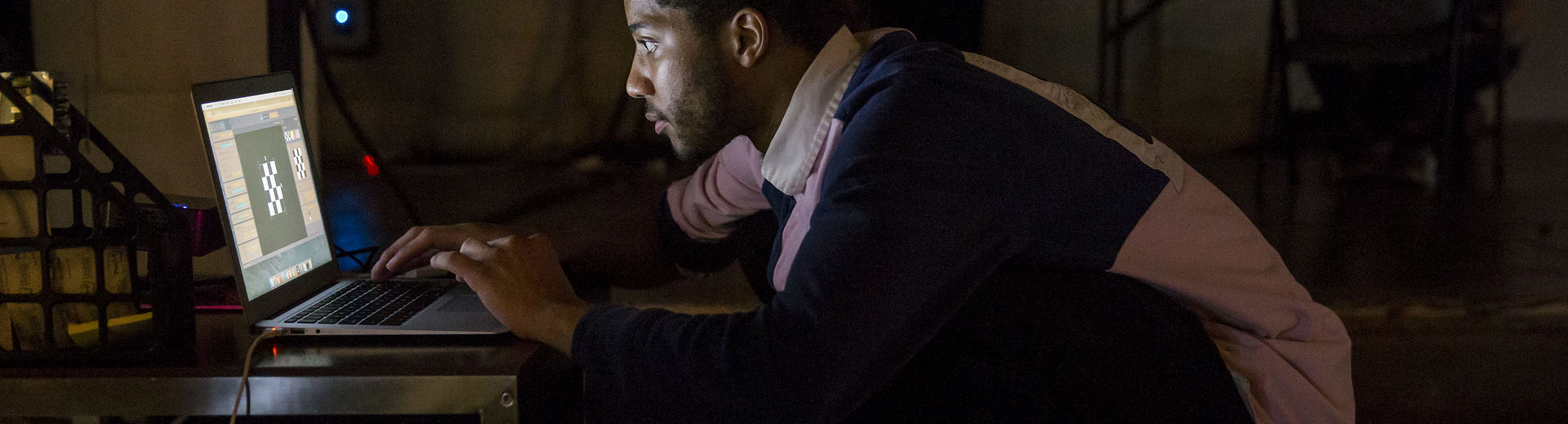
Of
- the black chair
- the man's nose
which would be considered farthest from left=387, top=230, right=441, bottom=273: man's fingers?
the black chair

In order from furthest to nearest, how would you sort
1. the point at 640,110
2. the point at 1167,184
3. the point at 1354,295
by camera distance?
the point at 1354,295 → the point at 640,110 → the point at 1167,184

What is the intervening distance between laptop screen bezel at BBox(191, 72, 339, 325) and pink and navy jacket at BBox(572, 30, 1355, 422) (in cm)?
39

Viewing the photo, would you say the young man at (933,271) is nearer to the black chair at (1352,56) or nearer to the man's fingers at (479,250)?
the man's fingers at (479,250)

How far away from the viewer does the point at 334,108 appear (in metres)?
1.73

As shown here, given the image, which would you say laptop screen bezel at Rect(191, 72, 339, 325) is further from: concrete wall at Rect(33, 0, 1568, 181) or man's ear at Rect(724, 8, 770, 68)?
man's ear at Rect(724, 8, 770, 68)

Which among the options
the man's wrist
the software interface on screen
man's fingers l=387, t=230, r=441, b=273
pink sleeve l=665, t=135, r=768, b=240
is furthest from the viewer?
pink sleeve l=665, t=135, r=768, b=240

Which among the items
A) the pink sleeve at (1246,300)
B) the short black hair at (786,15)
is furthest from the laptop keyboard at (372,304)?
the pink sleeve at (1246,300)

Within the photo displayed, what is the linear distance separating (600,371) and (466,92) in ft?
3.28

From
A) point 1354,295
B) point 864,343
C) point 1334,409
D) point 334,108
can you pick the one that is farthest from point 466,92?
point 1354,295

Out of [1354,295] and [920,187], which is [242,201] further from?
[1354,295]

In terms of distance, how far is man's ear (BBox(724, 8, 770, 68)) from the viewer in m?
1.04

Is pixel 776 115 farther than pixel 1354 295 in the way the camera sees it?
No

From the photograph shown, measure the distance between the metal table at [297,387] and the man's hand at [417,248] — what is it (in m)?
0.27

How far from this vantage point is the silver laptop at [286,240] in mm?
1017
